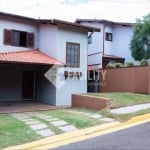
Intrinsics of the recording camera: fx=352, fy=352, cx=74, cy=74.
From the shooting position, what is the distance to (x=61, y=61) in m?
20.6

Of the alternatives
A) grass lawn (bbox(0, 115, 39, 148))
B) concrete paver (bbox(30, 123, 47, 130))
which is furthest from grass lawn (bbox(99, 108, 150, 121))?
grass lawn (bbox(0, 115, 39, 148))

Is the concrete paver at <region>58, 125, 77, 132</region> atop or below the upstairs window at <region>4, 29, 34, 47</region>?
below

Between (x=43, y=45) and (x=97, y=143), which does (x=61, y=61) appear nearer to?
(x=43, y=45)

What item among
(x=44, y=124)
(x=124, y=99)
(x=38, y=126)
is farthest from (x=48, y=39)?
(x=38, y=126)

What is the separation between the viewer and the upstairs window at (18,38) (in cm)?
2047

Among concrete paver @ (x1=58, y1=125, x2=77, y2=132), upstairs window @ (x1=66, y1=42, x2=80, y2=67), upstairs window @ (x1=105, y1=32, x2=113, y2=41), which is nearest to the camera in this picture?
concrete paver @ (x1=58, y1=125, x2=77, y2=132)

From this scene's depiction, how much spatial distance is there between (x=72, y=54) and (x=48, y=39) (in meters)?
1.71

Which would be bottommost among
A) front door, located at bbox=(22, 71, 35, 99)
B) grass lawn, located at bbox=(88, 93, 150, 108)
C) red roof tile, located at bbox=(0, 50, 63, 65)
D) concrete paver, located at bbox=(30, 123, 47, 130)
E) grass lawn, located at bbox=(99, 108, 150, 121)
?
concrete paver, located at bbox=(30, 123, 47, 130)

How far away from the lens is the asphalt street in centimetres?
938

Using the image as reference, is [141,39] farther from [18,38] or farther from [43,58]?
[43,58]

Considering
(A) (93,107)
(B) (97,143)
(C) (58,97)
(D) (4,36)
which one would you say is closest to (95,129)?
(B) (97,143)

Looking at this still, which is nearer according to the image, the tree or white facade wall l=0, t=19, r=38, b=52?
white facade wall l=0, t=19, r=38, b=52

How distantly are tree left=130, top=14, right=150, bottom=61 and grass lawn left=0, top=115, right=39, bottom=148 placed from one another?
19828 millimetres

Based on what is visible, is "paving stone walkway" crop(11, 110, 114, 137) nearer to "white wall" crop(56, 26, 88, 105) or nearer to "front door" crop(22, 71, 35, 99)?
"white wall" crop(56, 26, 88, 105)
